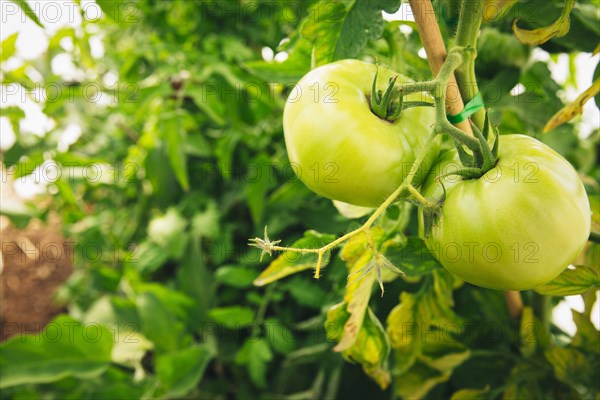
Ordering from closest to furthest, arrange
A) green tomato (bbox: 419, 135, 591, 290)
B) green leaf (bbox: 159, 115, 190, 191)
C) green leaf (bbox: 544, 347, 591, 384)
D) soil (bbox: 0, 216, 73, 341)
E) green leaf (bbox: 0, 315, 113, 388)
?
green tomato (bbox: 419, 135, 591, 290)
green leaf (bbox: 544, 347, 591, 384)
green leaf (bbox: 0, 315, 113, 388)
green leaf (bbox: 159, 115, 190, 191)
soil (bbox: 0, 216, 73, 341)

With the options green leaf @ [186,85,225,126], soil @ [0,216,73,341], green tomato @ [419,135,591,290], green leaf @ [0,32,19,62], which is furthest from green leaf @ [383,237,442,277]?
soil @ [0,216,73,341]

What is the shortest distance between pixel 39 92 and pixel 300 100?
30.5 inches

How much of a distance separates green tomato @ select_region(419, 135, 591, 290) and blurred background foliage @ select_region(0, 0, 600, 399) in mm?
124

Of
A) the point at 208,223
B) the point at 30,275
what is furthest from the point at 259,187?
the point at 30,275

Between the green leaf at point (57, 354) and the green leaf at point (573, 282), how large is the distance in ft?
1.91

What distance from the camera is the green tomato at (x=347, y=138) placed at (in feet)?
0.99

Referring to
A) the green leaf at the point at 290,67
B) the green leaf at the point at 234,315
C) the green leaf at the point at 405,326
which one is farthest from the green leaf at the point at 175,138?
the green leaf at the point at 405,326

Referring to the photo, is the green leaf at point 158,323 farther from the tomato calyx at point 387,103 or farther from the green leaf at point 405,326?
the tomato calyx at point 387,103

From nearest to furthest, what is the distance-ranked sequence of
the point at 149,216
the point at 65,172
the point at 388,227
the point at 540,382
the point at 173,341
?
the point at 388,227
the point at 540,382
the point at 173,341
the point at 65,172
the point at 149,216

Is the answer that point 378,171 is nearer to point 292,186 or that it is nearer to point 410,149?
point 410,149

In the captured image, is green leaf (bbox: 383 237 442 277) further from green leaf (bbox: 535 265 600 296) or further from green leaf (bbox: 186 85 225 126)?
green leaf (bbox: 186 85 225 126)

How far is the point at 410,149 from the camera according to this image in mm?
316

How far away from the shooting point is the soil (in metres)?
1.29

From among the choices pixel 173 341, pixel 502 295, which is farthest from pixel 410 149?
pixel 173 341
